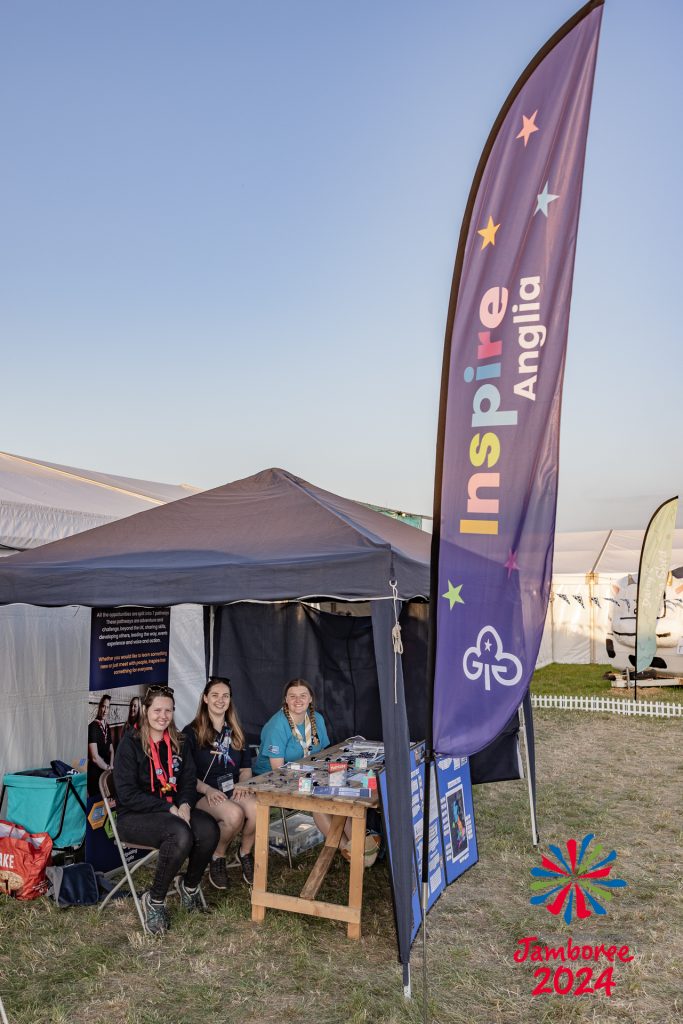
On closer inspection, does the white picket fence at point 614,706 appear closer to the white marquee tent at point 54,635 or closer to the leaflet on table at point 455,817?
the white marquee tent at point 54,635

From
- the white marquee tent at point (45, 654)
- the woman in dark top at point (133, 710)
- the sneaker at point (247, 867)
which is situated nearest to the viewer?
the sneaker at point (247, 867)

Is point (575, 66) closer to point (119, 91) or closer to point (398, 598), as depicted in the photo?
point (398, 598)

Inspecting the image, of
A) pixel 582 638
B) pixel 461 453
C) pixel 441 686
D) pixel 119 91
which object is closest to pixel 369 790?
pixel 441 686

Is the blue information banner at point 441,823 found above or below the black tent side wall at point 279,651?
below

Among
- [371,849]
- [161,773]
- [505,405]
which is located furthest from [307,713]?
[505,405]

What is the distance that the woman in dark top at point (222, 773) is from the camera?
4.72 meters

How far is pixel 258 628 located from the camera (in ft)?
23.1

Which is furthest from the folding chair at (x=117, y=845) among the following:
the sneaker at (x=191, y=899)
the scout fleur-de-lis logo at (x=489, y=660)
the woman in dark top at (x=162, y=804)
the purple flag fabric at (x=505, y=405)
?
the scout fleur-de-lis logo at (x=489, y=660)

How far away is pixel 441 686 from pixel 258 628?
4480 mm

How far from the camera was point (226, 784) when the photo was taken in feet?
16.4

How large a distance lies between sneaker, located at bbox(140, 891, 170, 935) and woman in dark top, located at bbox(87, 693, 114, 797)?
0.85 metres

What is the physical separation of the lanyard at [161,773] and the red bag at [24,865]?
80 cm

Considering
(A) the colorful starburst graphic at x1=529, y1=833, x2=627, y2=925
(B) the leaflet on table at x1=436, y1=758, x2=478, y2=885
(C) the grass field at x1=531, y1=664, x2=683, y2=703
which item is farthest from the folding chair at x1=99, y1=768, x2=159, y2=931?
(C) the grass field at x1=531, y1=664, x2=683, y2=703

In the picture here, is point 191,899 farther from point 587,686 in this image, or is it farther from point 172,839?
point 587,686
